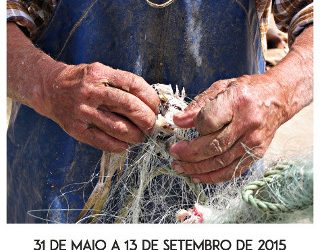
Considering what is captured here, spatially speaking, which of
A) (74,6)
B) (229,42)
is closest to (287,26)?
(229,42)

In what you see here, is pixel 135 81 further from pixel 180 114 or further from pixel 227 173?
pixel 227 173

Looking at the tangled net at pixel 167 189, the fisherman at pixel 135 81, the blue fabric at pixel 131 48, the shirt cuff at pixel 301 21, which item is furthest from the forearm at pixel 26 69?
the shirt cuff at pixel 301 21

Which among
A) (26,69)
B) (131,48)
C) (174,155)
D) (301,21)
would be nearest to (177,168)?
(174,155)

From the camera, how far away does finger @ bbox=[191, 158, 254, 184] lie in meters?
1.42

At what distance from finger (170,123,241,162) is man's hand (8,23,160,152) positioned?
9 centimetres

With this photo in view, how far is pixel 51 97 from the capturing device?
59.3 inches

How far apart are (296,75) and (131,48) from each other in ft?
1.40

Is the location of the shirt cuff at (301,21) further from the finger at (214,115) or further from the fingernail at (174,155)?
the fingernail at (174,155)

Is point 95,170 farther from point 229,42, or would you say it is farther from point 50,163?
point 229,42

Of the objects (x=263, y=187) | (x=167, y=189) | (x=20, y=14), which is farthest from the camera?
(x=20, y=14)

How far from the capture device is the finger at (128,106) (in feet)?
4.49

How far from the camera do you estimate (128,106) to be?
137 centimetres

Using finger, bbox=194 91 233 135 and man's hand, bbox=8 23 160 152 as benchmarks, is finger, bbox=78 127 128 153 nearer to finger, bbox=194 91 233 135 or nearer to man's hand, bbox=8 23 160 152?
man's hand, bbox=8 23 160 152

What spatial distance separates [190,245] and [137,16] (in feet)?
1.97
